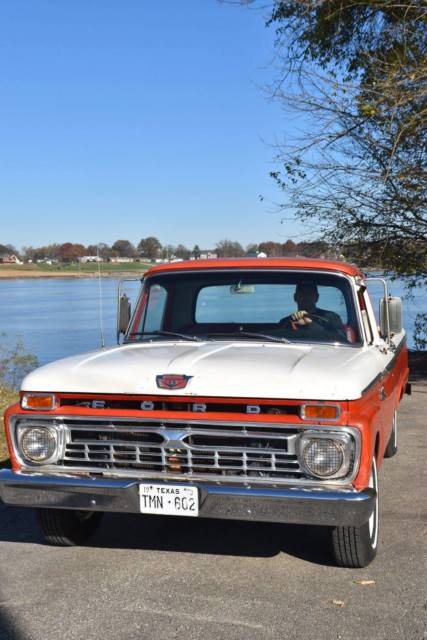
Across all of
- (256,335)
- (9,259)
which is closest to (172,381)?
(256,335)

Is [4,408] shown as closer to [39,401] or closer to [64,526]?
[64,526]

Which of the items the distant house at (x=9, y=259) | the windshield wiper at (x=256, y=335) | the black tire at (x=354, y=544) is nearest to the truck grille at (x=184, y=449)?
the black tire at (x=354, y=544)

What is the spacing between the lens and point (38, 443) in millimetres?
4648

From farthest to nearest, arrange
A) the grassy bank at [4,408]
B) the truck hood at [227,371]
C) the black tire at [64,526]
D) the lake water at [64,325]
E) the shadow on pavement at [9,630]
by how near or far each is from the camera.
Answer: the lake water at [64,325] → the grassy bank at [4,408] → the black tire at [64,526] → the truck hood at [227,371] → the shadow on pavement at [9,630]

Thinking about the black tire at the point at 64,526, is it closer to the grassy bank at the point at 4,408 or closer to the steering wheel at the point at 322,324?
the steering wheel at the point at 322,324

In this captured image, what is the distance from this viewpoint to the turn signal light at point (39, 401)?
461cm

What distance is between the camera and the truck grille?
4.32 metres

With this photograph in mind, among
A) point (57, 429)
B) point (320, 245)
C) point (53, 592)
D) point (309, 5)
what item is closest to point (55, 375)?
point (57, 429)

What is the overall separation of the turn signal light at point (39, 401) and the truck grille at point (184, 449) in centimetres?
14

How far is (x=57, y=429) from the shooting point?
4605 mm

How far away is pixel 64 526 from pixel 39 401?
89 cm

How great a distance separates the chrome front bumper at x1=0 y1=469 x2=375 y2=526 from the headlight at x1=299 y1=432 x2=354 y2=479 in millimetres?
92

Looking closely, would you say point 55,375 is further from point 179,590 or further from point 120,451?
point 179,590

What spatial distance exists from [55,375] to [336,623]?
6.65ft
